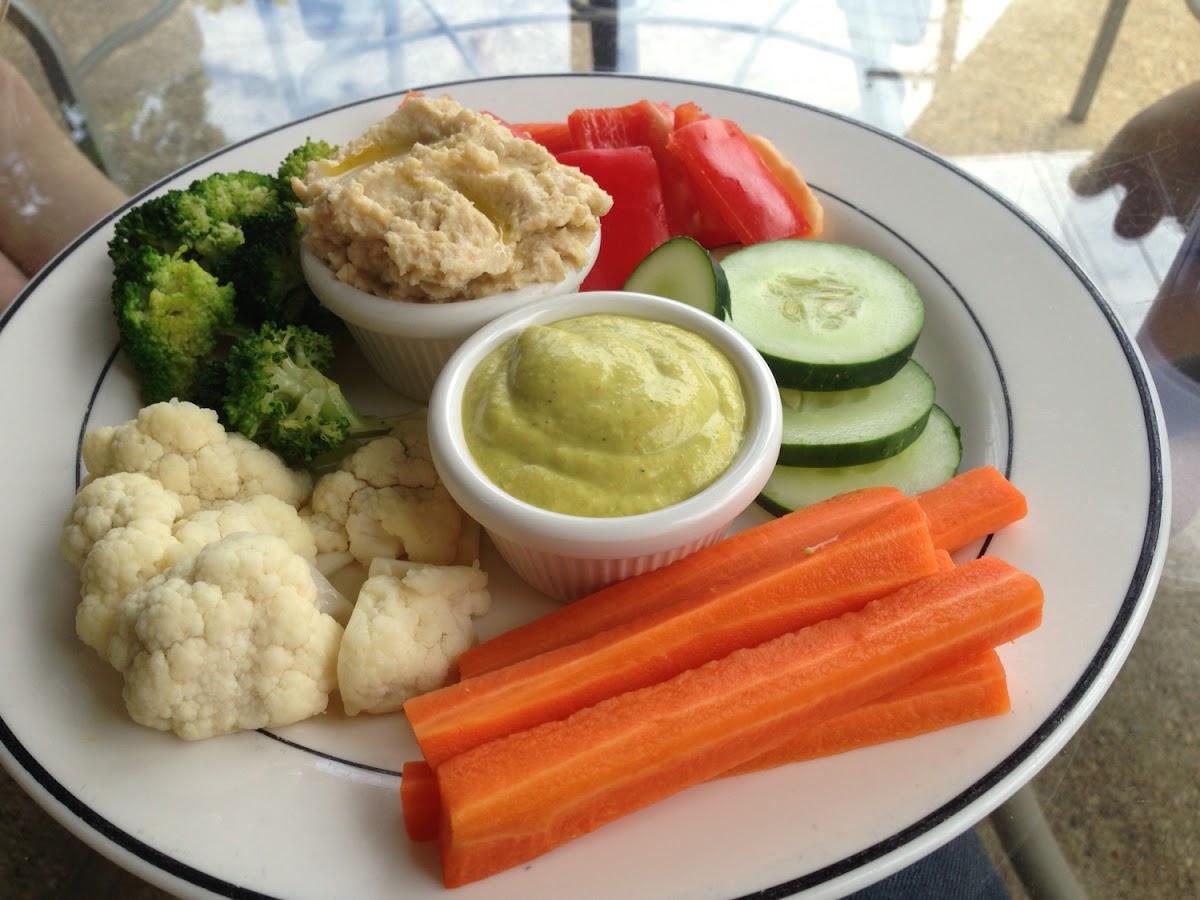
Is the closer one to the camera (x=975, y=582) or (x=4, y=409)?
(x=975, y=582)

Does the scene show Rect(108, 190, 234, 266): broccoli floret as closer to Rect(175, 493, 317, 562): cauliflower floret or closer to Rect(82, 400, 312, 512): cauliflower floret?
Rect(82, 400, 312, 512): cauliflower floret

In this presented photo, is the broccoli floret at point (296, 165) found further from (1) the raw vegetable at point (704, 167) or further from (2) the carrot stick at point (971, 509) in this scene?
(2) the carrot stick at point (971, 509)

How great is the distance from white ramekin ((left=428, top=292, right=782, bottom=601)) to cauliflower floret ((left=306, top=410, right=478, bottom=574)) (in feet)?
0.56

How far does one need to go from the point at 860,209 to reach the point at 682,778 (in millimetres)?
2315

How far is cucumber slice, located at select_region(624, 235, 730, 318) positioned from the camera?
8.86ft

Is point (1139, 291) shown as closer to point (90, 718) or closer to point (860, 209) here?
point (860, 209)

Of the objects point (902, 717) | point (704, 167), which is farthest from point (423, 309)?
point (902, 717)

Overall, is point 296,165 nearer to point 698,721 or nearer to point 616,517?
point 616,517

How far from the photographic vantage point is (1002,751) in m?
1.98

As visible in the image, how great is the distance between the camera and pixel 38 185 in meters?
3.84

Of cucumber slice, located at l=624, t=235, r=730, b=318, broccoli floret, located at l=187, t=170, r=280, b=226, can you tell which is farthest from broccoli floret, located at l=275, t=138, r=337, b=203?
cucumber slice, located at l=624, t=235, r=730, b=318

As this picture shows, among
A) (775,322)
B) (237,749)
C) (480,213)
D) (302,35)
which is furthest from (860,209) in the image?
(302,35)

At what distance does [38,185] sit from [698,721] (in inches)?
140

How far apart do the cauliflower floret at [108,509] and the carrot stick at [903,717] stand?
151 cm
